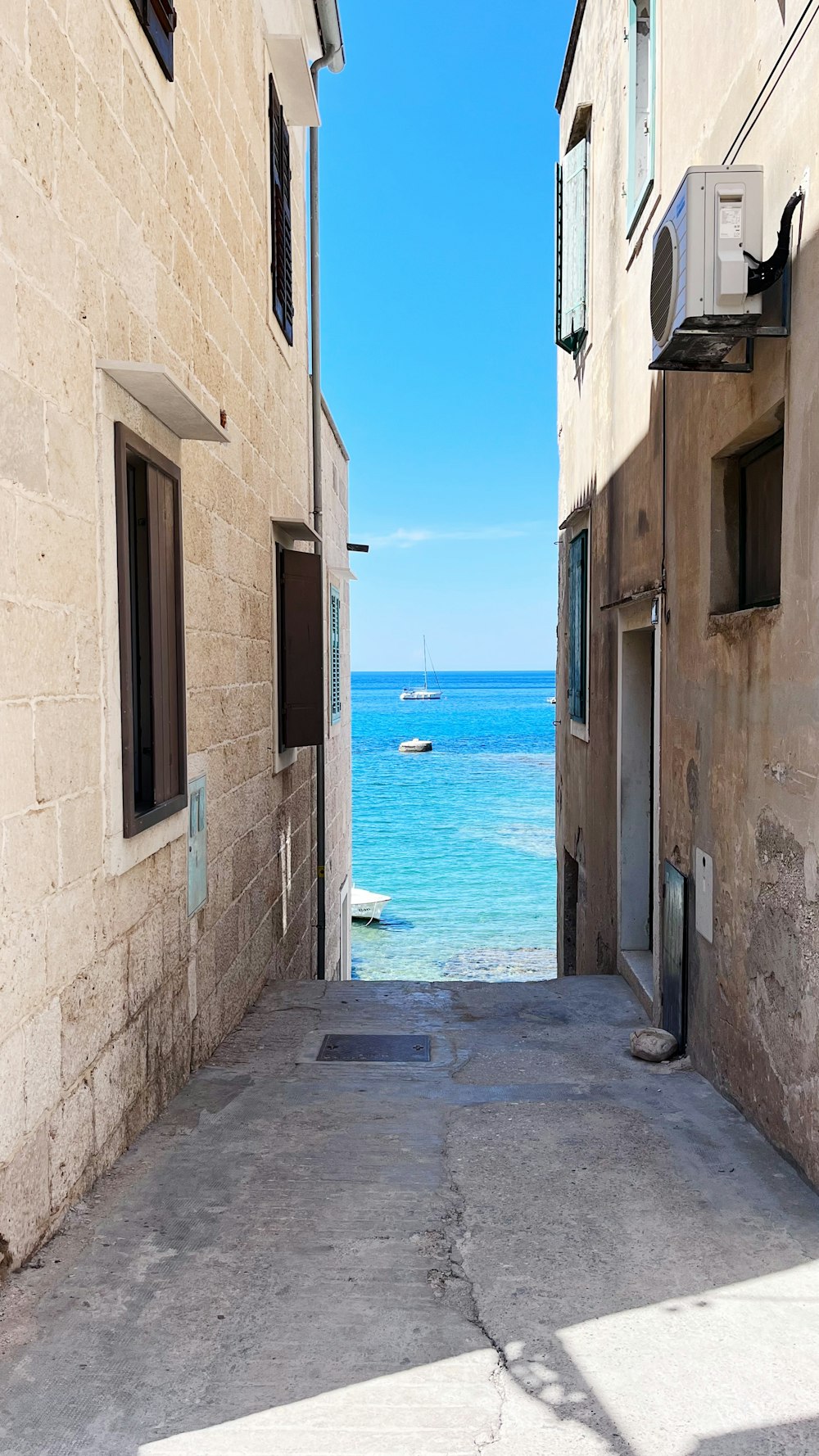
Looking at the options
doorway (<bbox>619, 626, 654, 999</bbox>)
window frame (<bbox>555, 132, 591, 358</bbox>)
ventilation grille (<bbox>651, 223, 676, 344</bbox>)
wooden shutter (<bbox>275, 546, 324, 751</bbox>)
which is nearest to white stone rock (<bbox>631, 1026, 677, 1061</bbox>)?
doorway (<bbox>619, 626, 654, 999</bbox>)

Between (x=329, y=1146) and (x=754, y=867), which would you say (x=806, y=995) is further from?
(x=329, y=1146)

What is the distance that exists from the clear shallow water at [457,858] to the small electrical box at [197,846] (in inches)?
413

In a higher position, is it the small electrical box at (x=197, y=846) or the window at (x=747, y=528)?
the window at (x=747, y=528)

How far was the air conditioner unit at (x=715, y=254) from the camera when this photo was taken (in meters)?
3.63

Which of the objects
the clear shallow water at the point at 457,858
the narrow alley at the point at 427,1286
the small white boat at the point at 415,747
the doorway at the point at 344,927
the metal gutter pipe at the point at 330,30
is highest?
the metal gutter pipe at the point at 330,30

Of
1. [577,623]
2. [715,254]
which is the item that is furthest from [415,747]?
[715,254]

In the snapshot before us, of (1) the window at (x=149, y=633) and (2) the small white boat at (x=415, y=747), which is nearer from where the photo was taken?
(1) the window at (x=149, y=633)

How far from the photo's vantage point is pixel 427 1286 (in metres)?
2.78

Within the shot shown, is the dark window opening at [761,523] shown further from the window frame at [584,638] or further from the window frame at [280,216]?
the window frame at [280,216]

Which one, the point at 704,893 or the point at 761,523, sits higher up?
the point at 761,523

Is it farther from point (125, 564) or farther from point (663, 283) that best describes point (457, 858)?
point (125, 564)

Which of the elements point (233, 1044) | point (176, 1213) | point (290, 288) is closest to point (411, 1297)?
point (176, 1213)

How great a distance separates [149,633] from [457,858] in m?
27.9

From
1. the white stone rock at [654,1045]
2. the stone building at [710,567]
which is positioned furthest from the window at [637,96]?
the white stone rock at [654,1045]
